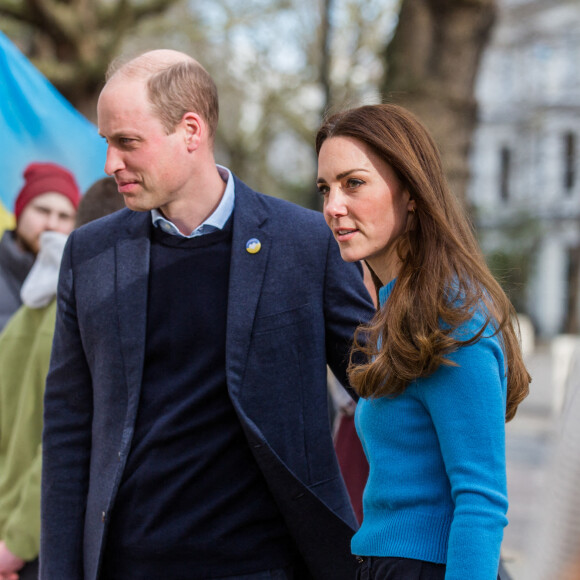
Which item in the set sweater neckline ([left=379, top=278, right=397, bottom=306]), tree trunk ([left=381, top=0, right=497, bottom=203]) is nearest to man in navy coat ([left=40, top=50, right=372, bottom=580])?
sweater neckline ([left=379, top=278, right=397, bottom=306])

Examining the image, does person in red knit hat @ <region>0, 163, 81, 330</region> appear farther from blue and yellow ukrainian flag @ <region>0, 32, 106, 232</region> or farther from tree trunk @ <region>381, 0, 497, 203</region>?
tree trunk @ <region>381, 0, 497, 203</region>

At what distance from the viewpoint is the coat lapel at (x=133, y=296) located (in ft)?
8.00

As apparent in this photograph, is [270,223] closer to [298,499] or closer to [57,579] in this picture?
[298,499]

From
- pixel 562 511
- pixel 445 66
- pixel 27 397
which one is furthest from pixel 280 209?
pixel 445 66

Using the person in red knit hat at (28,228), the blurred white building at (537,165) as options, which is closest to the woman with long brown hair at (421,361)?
the person in red knit hat at (28,228)

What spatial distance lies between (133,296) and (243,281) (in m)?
0.31

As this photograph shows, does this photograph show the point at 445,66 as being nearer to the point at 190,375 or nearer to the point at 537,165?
the point at 190,375

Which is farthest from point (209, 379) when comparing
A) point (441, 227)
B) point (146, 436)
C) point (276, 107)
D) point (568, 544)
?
point (276, 107)

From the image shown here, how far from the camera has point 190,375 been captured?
2.42 m

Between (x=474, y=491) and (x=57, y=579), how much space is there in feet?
4.41

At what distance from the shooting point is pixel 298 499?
238cm

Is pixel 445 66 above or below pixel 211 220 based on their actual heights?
above

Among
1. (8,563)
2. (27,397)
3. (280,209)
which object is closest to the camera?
(280,209)

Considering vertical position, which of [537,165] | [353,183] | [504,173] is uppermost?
[504,173]
